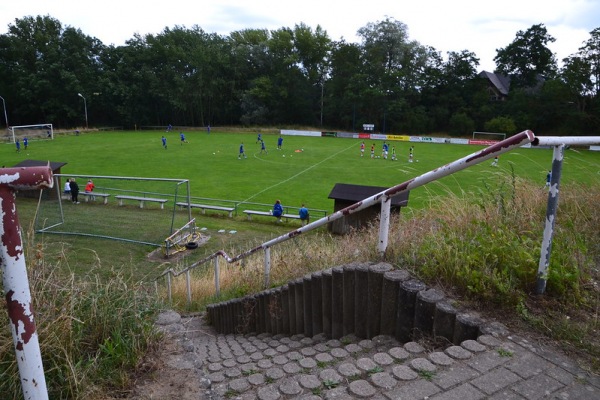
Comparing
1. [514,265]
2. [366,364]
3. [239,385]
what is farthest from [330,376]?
[514,265]

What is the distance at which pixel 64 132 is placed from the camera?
2267 inches

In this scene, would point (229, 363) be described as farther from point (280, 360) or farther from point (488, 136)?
point (488, 136)

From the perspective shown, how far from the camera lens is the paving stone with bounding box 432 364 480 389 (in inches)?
99.7

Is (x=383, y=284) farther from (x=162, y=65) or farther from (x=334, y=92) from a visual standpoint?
(x=162, y=65)

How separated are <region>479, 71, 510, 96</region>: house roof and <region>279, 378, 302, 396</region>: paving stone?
7170 centimetres

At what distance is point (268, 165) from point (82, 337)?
30.5m

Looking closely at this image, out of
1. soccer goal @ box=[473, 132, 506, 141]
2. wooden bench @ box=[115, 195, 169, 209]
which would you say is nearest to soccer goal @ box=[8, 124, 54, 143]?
wooden bench @ box=[115, 195, 169, 209]

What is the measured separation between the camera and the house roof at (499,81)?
6725 centimetres

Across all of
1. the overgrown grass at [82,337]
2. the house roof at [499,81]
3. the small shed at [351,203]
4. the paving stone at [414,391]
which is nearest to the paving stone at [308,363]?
the paving stone at [414,391]

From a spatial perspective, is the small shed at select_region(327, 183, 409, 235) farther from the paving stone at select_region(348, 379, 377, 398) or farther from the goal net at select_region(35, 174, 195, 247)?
the paving stone at select_region(348, 379, 377, 398)

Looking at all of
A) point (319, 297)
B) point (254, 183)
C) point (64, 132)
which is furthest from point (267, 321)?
point (64, 132)

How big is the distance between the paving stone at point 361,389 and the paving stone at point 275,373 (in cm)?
76

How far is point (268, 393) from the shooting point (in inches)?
111

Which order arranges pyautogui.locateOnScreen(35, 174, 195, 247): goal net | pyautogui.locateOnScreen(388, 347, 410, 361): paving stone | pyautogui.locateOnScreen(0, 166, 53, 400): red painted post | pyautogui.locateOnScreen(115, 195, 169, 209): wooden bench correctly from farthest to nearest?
pyautogui.locateOnScreen(115, 195, 169, 209): wooden bench < pyautogui.locateOnScreen(35, 174, 195, 247): goal net < pyautogui.locateOnScreen(388, 347, 410, 361): paving stone < pyautogui.locateOnScreen(0, 166, 53, 400): red painted post
